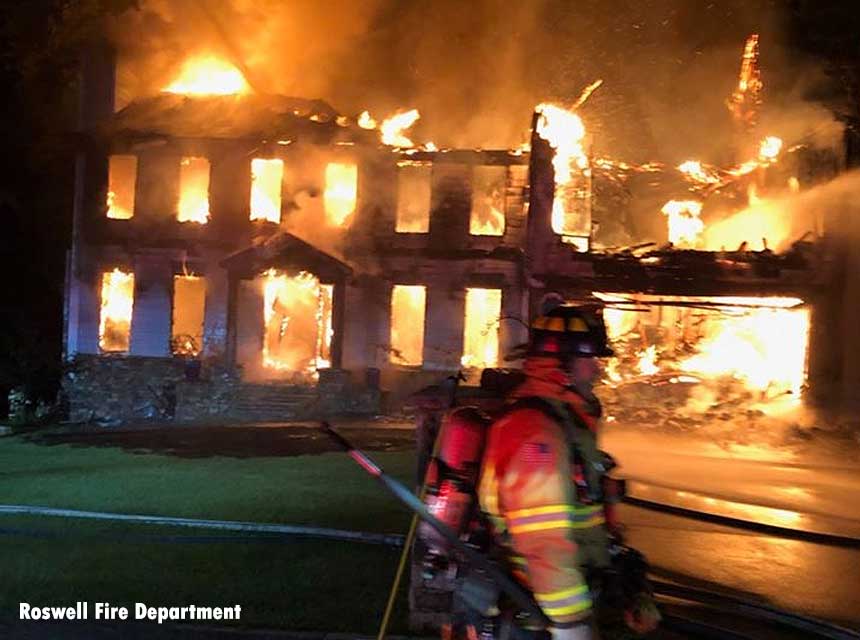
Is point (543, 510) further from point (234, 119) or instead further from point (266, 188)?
point (234, 119)

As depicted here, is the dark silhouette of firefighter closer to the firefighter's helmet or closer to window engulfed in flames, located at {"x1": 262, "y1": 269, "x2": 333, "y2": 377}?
the firefighter's helmet

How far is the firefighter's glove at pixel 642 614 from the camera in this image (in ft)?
9.98

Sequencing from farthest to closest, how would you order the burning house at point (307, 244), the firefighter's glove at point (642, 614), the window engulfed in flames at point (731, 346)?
the burning house at point (307, 244) < the window engulfed in flames at point (731, 346) < the firefighter's glove at point (642, 614)

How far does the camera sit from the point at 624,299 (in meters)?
19.0

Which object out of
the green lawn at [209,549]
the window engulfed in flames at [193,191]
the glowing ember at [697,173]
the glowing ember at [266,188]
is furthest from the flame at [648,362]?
the window engulfed in flames at [193,191]

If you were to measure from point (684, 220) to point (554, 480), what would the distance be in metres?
21.2

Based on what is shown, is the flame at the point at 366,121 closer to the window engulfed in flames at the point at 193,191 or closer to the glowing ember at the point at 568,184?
the window engulfed in flames at the point at 193,191

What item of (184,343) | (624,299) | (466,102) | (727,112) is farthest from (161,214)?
(727,112)

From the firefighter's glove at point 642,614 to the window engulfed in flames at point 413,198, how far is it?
64.0ft

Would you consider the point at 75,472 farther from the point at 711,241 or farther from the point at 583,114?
the point at 583,114

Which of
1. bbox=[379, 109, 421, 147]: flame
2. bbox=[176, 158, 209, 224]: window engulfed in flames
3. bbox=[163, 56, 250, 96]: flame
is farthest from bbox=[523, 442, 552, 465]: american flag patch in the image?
bbox=[163, 56, 250, 96]: flame

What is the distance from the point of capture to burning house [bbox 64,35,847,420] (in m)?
20.9

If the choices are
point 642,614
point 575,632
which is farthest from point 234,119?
point 575,632

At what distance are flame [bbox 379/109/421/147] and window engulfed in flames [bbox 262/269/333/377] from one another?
4.60 m
